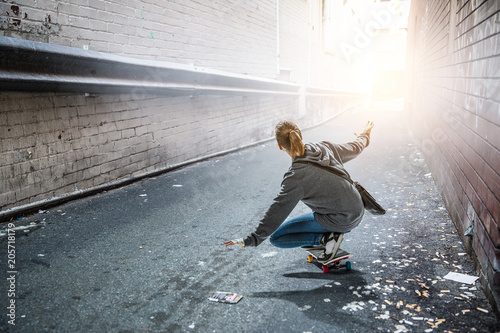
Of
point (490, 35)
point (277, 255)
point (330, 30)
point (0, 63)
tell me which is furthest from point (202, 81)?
point (330, 30)

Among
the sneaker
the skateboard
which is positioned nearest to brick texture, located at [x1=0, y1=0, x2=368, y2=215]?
the skateboard

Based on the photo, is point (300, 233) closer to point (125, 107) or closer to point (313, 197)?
point (313, 197)

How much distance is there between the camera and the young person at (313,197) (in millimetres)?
3053

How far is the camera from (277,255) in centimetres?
367

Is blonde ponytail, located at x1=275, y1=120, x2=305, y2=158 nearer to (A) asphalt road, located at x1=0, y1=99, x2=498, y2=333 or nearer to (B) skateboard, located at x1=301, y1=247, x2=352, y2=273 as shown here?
(B) skateboard, located at x1=301, y1=247, x2=352, y2=273

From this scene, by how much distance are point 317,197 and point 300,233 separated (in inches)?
19.0

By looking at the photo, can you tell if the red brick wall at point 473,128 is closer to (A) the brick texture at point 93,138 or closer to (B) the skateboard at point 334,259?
(B) the skateboard at point 334,259

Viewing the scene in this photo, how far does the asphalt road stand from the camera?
257 cm

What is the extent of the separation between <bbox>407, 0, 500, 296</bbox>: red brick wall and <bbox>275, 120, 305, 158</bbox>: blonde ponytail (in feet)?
4.78

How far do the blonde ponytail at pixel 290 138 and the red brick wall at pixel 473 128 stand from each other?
1456mm

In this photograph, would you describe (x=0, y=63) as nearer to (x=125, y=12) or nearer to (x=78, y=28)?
(x=78, y=28)

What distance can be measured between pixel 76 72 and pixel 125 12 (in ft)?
5.05

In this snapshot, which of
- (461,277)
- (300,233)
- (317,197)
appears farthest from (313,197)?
(461,277)

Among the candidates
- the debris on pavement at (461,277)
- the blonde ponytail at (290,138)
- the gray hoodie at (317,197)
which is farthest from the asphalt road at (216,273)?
the blonde ponytail at (290,138)
